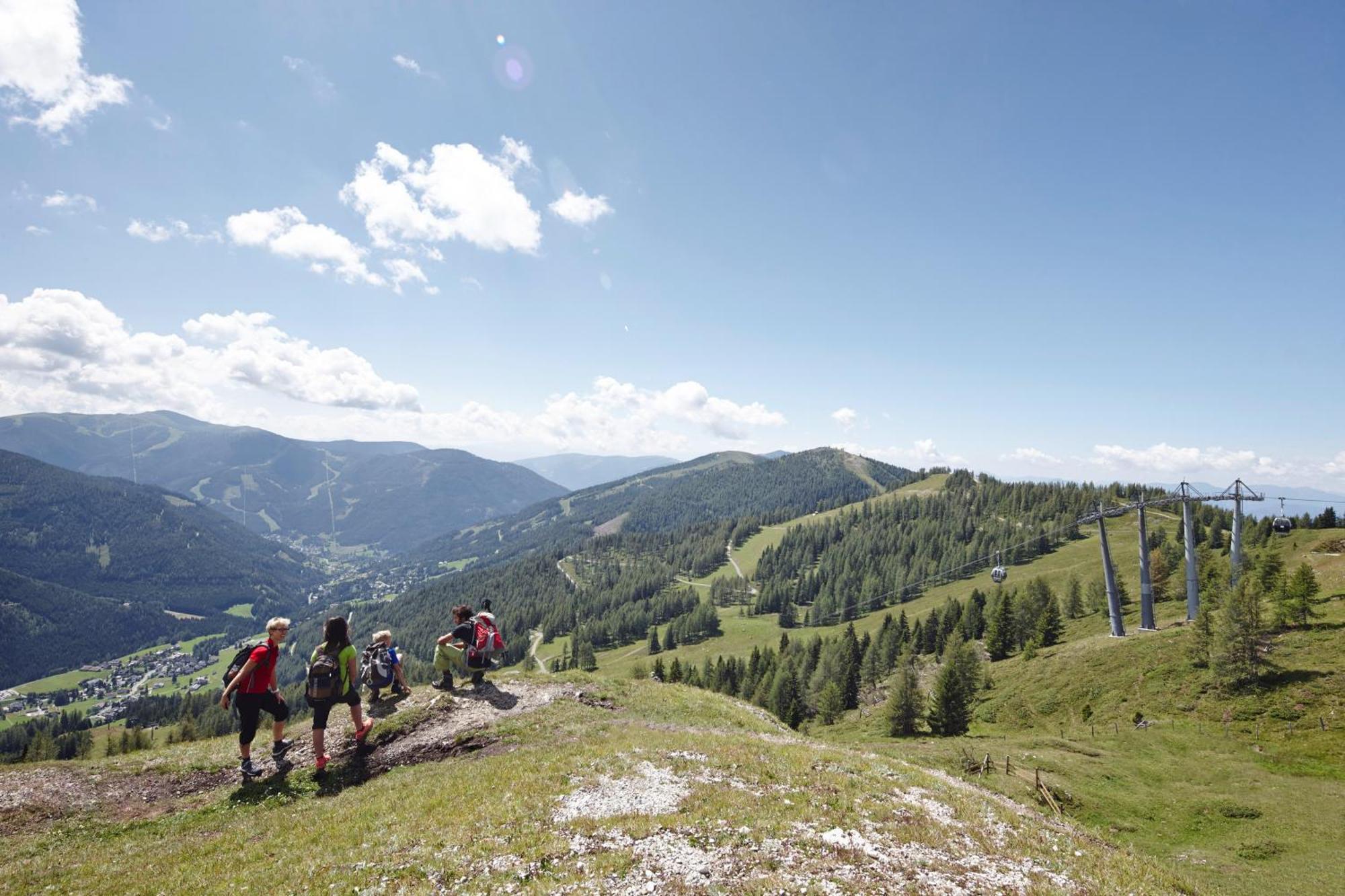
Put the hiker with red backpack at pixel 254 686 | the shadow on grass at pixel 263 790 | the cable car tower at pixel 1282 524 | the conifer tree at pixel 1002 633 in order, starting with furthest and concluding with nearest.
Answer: the conifer tree at pixel 1002 633 → the cable car tower at pixel 1282 524 → the hiker with red backpack at pixel 254 686 → the shadow on grass at pixel 263 790

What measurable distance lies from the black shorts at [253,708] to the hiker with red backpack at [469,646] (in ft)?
22.7

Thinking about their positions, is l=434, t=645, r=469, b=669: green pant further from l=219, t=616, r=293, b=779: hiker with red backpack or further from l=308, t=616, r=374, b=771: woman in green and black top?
l=219, t=616, r=293, b=779: hiker with red backpack

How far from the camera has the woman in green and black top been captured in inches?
696

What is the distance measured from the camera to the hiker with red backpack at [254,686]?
55.9 ft

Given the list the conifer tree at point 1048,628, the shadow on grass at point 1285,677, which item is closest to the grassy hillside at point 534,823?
the shadow on grass at point 1285,677

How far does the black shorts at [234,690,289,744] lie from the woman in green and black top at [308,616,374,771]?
1003 millimetres

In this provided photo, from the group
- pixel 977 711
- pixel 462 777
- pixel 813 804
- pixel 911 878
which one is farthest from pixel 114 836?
pixel 977 711

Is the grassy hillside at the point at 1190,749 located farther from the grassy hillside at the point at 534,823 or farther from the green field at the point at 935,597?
the green field at the point at 935,597

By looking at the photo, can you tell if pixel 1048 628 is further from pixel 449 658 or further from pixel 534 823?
pixel 534 823

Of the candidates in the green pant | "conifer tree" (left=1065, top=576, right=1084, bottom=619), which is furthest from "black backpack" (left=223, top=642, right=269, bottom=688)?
"conifer tree" (left=1065, top=576, right=1084, bottom=619)

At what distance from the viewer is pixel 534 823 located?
13.1 meters

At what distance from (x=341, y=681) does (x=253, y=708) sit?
2478 millimetres

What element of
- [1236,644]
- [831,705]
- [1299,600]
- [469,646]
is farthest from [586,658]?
[469,646]

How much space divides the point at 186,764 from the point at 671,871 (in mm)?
19909
